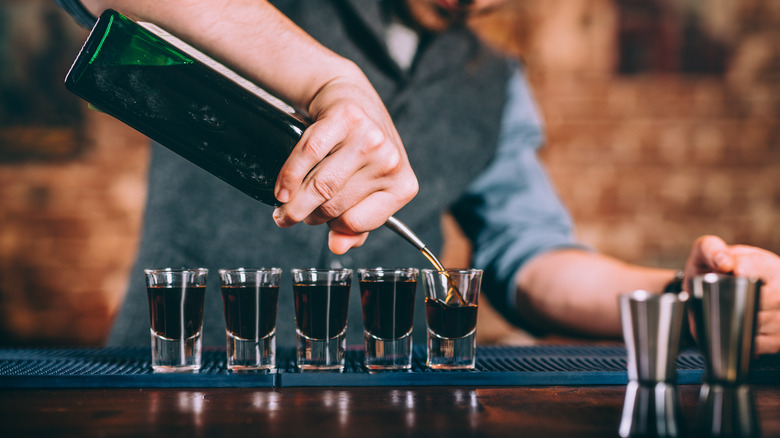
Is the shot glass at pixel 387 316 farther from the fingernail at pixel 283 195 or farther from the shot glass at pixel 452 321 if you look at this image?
the fingernail at pixel 283 195

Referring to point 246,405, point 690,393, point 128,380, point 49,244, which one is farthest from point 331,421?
point 49,244

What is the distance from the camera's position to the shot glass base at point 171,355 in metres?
0.88

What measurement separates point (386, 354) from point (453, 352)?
0.10 m

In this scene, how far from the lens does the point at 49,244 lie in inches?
116

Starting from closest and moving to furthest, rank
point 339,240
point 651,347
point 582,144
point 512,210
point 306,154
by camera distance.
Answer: point 651,347, point 306,154, point 339,240, point 512,210, point 582,144

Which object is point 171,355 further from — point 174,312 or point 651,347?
point 651,347

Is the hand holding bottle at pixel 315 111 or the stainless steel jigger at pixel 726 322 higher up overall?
the hand holding bottle at pixel 315 111

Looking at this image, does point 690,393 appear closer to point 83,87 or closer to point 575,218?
point 83,87

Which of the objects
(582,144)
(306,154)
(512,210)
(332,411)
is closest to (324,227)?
(512,210)

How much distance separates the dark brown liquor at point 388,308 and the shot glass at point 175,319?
0.79ft

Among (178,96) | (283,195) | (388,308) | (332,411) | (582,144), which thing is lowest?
(332,411)

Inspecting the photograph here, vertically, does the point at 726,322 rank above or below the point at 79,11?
below

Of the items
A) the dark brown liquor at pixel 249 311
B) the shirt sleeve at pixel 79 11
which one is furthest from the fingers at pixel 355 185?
the shirt sleeve at pixel 79 11

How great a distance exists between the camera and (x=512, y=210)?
1647 millimetres
